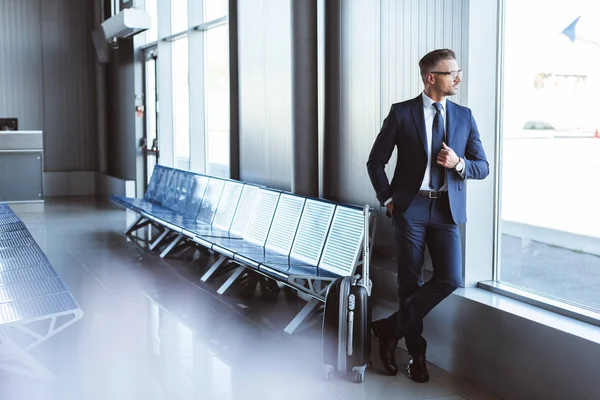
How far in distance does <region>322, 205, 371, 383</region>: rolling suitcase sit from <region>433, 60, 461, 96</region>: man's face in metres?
0.78

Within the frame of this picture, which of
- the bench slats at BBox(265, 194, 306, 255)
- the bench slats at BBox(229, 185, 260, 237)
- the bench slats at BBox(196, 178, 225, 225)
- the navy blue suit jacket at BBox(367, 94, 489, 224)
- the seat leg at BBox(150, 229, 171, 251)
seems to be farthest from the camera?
the seat leg at BBox(150, 229, 171, 251)

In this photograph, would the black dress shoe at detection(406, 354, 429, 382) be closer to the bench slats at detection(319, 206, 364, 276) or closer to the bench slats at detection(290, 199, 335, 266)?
the bench slats at detection(319, 206, 364, 276)

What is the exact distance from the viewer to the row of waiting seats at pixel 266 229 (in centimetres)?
529

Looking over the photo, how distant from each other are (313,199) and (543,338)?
2535 mm

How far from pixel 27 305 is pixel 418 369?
2.19 m

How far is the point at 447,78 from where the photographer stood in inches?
159

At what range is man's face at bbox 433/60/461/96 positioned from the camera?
4.02m

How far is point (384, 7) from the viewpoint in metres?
5.50

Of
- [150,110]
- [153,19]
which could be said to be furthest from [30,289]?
[150,110]

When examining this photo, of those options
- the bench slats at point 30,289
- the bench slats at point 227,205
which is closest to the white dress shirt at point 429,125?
the bench slats at point 30,289

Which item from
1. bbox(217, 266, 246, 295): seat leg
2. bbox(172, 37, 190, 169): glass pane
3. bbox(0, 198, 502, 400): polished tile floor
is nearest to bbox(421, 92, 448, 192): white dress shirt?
bbox(0, 198, 502, 400): polished tile floor

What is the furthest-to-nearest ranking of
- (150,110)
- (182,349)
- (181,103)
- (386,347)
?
(150,110), (181,103), (182,349), (386,347)

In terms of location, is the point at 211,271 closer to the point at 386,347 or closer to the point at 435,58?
the point at 386,347

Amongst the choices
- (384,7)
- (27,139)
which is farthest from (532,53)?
(27,139)
